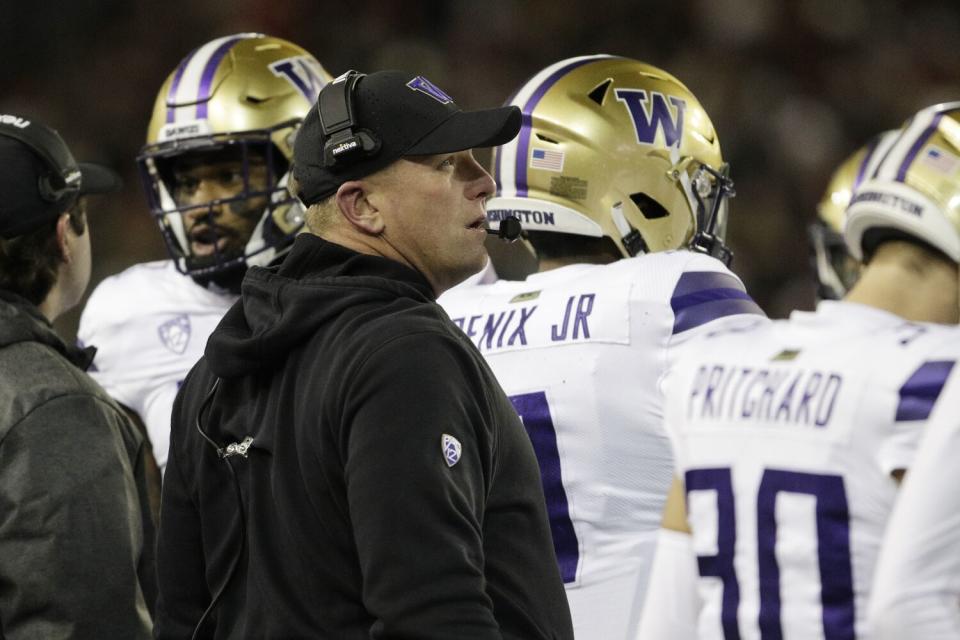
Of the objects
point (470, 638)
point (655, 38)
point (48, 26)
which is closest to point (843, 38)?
point (655, 38)

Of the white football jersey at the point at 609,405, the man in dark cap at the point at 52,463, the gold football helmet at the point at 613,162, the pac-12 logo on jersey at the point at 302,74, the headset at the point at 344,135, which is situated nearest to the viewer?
the headset at the point at 344,135

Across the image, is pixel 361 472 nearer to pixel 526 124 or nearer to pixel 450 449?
pixel 450 449

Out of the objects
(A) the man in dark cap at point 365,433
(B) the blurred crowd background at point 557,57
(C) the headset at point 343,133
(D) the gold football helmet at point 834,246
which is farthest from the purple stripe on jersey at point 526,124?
(B) the blurred crowd background at point 557,57

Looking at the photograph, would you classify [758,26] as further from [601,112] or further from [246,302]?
[246,302]

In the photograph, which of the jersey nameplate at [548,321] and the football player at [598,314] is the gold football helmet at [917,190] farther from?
the jersey nameplate at [548,321]

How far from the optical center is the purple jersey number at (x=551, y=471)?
2.75m

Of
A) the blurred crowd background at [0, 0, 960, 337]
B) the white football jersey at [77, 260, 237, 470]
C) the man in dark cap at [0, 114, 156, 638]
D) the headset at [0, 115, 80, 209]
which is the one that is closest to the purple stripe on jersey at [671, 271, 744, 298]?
the man in dark cap at [0, 114, 156, 638]

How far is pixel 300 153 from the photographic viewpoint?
7.04 feet

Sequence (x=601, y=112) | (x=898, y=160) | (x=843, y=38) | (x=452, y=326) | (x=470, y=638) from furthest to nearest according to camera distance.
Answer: (x=843, y=38), (x=601, y=112), (x=898, y=160), (x=452, y=326), (x=470, y=638)

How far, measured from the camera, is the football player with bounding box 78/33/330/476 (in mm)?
3910

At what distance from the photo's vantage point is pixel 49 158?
9.75 feet

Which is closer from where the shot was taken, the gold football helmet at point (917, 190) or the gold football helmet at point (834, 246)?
the gold football helmet at point (917, 190)

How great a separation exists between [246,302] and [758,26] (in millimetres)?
6282

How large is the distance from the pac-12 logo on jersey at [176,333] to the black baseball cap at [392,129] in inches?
76.3
